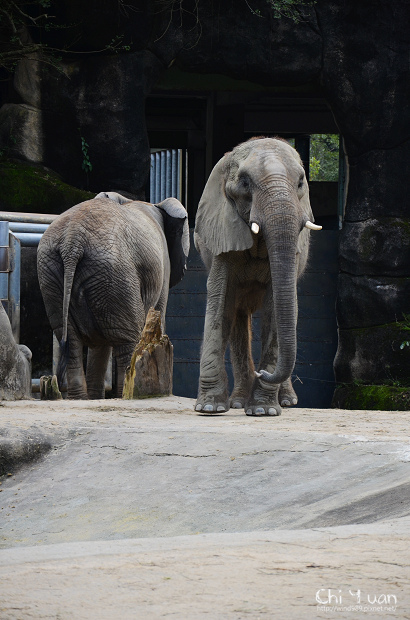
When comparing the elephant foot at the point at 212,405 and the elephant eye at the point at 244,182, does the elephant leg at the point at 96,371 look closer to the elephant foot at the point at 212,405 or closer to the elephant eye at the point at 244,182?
the elephant foot at the point at 212,405

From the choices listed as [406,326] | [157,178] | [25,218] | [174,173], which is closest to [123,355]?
[25,218]

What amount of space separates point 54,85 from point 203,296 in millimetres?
3419

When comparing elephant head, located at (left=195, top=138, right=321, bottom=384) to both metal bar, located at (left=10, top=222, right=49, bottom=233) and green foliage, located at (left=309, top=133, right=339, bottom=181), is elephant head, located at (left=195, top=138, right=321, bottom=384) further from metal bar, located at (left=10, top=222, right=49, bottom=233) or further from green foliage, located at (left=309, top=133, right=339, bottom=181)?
green foliage, located at (left=309, top=133, right=339, bottom=181)

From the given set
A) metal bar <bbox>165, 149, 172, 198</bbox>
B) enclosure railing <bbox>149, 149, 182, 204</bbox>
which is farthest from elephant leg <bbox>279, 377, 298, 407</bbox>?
metal bar <bbox>165, 149, 172, 198</bbox>

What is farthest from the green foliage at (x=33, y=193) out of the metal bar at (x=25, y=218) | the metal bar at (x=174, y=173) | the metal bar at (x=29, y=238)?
the metal bar at (x=174, y=173)

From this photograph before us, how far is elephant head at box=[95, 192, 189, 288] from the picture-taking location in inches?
395

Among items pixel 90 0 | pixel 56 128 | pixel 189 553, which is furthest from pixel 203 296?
pixel 189 553

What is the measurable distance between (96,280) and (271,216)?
2628mm

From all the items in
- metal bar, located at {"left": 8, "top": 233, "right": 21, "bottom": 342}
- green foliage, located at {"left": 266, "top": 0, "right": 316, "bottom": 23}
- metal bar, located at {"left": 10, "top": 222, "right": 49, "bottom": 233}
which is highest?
green foliage, located at {"left": 266, "top": 0, "right": 316, "bottom": 23}

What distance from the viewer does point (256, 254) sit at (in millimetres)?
6574

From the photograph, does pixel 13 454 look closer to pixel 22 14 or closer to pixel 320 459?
Result: pixel 320 459

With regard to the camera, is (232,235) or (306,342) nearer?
(232,235)

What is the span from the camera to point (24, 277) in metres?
11.4

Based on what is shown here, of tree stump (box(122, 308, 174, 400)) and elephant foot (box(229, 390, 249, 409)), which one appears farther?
tree stump (box(122, 308, 174, 400))
